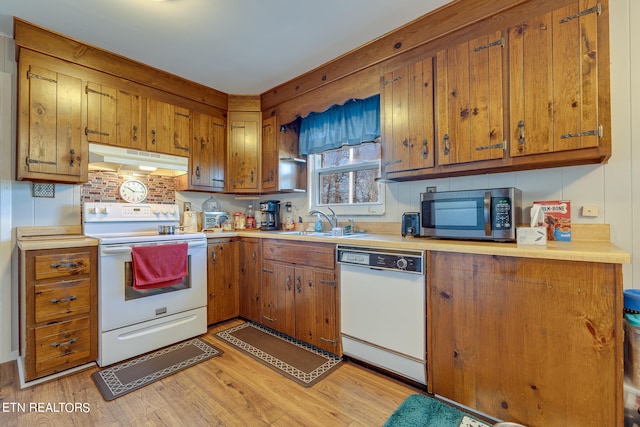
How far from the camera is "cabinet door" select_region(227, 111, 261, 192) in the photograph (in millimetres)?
3305

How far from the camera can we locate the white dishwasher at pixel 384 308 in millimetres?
1743

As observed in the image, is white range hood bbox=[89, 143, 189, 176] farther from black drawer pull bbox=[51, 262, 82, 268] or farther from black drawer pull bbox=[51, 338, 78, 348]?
black drawer pull bbox=[51, 338, 78, 348]

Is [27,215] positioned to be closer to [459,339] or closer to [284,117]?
[284,117]

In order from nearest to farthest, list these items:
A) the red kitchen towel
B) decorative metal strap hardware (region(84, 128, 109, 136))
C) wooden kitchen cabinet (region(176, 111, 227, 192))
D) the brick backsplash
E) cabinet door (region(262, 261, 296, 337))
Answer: the red kitchen towel < decorative metal strap hardware (region(84, 128, 109, 136)) < cabinet door (region(262, 261, 296, 337)) < the brick backsplash < wooden kitchen cabinet (region(176, 111, 227, 192))

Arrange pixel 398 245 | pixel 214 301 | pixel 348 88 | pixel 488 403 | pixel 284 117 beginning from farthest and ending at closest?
pixel 284 117 → pixel 214 301 → pixel 348 88 → pixel 398 245 → pixel 488 403

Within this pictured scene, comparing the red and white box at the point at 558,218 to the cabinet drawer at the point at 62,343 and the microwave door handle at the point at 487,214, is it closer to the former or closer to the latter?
the microwave door handle at the point at 487,214

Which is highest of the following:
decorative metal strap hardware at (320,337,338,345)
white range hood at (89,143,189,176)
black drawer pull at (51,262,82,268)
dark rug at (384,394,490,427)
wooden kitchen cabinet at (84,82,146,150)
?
wooden kitchen cabinet at (84,82,146,150)

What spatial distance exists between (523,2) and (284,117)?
2112 millimetres

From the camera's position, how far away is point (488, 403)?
4.96ft

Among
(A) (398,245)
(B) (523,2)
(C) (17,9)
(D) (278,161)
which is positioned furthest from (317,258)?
Answer: (C) (17,9)

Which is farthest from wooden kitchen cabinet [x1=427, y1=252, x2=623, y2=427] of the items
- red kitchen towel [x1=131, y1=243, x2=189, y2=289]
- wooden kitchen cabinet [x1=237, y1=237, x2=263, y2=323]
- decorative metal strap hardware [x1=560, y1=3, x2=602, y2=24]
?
red kitchen towel [x1=131, y1=243, x2=189, y2=289]

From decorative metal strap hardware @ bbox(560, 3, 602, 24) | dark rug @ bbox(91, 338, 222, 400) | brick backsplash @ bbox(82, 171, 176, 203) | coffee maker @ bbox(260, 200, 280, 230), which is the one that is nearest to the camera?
decorative metal strap hardware @ bbox(560, 3, 602, 24)

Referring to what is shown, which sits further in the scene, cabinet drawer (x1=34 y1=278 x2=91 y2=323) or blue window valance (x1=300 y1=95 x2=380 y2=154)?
blue window valance (x1=300 y1=95 x2=380 y2=154)

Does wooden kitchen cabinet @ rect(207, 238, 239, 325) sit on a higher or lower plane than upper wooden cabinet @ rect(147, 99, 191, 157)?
lower
